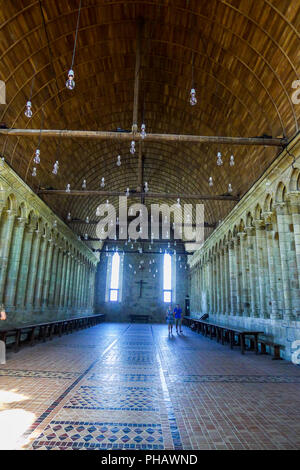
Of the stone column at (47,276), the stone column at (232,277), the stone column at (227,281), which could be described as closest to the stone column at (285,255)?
the stone column at (232,277)

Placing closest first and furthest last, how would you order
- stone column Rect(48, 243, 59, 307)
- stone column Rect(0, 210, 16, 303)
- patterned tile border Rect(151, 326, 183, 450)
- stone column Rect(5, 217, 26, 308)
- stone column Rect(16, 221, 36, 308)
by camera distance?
patterned tile border Rect(151, 326, 183, 450)
stone column Rect(0, 210, 16, 303)
stone column Rect(5, 217, 26, 308)
stone column Rect(16, 221, 36, 308)
stone column Rect(48, 243, 59, 307)

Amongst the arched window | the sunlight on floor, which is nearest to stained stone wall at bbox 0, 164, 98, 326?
the sunlight on floor

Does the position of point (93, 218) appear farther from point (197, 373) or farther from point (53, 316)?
point (197, 373)

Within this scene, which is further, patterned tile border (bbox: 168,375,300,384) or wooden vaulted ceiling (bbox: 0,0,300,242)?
wooden vaulted ceiling (bbox: 0,0,300,242)

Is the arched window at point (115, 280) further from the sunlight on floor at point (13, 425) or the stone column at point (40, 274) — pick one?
the sunlight on floor at point (13, 425)

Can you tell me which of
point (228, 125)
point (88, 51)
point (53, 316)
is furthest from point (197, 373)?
point (53, 316)

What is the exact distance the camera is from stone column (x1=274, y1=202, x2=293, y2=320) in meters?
11.1

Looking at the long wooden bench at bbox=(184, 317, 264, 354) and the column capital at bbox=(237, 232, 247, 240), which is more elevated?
the column capital at bbox=(237, 232, 247, 240)

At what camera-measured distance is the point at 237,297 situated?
1794 centimetres

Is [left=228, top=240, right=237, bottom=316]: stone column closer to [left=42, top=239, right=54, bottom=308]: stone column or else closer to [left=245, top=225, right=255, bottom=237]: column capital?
[left=245, top=225, right=255, bottom=237]: column capital

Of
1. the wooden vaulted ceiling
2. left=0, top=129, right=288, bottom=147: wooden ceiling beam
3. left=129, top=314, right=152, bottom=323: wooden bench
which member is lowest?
left=129, top=314, right=152, bottom=323: wooden bench

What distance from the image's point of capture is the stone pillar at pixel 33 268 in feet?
54.8

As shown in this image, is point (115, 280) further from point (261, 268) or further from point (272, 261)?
point (272, 261)

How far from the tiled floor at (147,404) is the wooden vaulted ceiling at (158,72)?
8.79 metres
